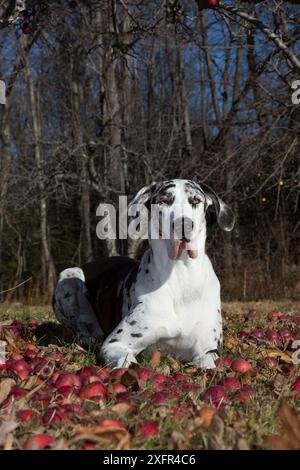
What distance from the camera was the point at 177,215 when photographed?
3.46 m

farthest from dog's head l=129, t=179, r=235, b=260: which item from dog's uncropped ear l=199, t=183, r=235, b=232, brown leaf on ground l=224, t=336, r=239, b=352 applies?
brown leaf on ground l=224, t=336, r=239, b=352

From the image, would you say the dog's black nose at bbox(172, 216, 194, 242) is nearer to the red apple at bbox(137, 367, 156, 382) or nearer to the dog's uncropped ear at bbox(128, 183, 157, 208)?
the dog's uncropped ear at bbox(128, 183, 157, 208)

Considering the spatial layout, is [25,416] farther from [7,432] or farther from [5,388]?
[5,388]

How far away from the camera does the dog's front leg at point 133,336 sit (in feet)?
11.5

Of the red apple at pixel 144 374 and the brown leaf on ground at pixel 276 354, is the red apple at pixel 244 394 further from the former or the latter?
the brown leaf on ground at pixel 276 354


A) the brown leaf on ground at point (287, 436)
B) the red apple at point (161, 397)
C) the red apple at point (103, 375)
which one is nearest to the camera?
the brown leaf on ground at point (287, 436)

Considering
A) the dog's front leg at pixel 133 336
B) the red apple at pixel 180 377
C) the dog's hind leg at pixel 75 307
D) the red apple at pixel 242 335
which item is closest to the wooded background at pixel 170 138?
the dog's hind leg at pixel 75 307

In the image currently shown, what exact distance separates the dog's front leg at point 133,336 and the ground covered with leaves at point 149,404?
0.11 m

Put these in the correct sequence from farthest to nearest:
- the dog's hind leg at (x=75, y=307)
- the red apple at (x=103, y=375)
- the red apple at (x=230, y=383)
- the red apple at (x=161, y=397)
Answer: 1. the dog's hind leg at (x=75, y=307)
2. the red apple at (x=103, y=375)
3. the red apple at (x=230, y=383)
4. the red apple at (x=161, y=397)

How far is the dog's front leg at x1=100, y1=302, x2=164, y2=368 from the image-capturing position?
350cm

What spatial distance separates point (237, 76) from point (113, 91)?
406 centimetres

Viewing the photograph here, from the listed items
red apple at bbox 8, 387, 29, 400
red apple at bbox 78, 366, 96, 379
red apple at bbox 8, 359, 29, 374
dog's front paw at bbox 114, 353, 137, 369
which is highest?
red apple at bbox 8, 387, 29, 400

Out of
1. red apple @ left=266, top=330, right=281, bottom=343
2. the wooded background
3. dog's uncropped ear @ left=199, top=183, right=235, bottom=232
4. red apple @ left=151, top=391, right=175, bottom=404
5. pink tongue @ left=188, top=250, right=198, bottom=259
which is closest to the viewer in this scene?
red apple @ left=151, top=391, right=175, bottom=404

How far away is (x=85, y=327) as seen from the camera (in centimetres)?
476
